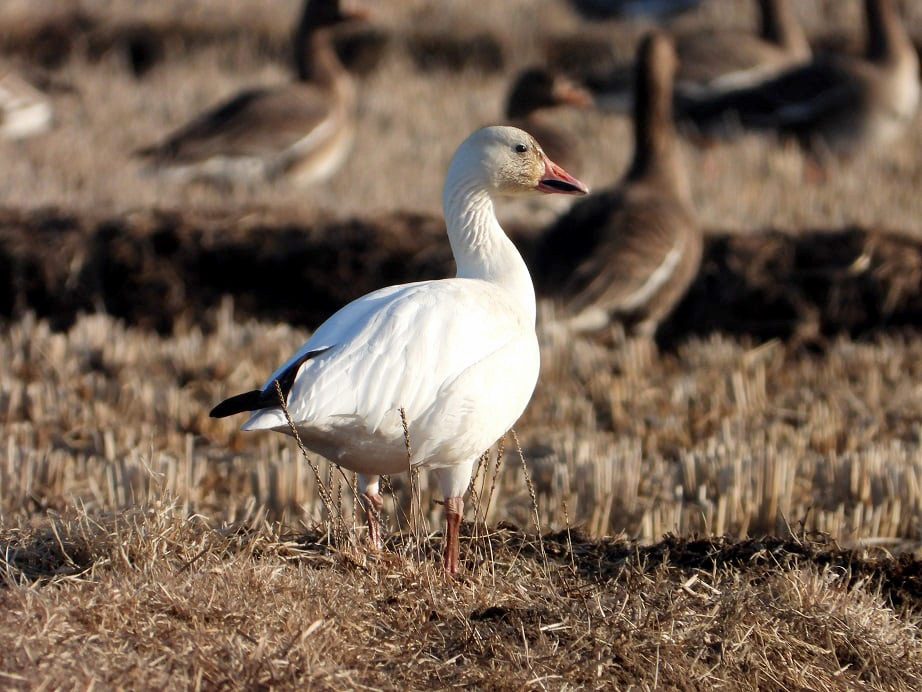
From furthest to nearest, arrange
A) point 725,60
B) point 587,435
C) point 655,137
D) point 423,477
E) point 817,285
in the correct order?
point 725,60, point 655,137, point 817,285, point 587,435, point 423,477

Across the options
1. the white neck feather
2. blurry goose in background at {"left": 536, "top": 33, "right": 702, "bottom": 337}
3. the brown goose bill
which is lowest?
blurry goose in background at {"left": 536, "top": 33, "right": 702, "bottom": 337}

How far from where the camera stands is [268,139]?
34.3 ft

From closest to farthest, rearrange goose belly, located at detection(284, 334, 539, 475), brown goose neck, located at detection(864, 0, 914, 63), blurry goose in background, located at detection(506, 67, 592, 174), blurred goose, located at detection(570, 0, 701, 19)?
goose belly, located at detection(284, 334, 539, 475) → blurry goose in background, located at detection(506, 67, 592, 174) → brown goose neck, located at detection(864, 0, 914, 63) → blurred goose, located at detection(570, 0, 701, 19)

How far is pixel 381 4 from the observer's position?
53.2ft

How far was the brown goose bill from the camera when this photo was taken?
13.4ft

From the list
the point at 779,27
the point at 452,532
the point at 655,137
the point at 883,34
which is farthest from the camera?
the point at 779,27

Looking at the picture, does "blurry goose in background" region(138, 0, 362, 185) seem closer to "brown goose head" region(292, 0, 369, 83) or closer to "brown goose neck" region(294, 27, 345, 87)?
"brown goose neck" region(294, 27, 345, 87)

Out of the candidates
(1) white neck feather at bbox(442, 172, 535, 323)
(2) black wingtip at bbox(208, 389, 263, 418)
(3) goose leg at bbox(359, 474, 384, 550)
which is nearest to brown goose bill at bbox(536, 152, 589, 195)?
(1) white neck feather at bbox(442, 172, 535, 323)

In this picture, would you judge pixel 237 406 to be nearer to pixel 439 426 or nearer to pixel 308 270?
pixel 439 426

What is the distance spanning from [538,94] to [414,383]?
7161 millimetres

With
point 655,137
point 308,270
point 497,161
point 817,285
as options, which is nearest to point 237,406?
point 497,161

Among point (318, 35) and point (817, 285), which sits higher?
point (318, 35)

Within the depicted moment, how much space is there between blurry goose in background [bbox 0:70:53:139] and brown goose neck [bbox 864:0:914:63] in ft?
23.6

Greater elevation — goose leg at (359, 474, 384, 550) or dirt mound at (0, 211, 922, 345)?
goose leg at (359, 474, 384, 550)
